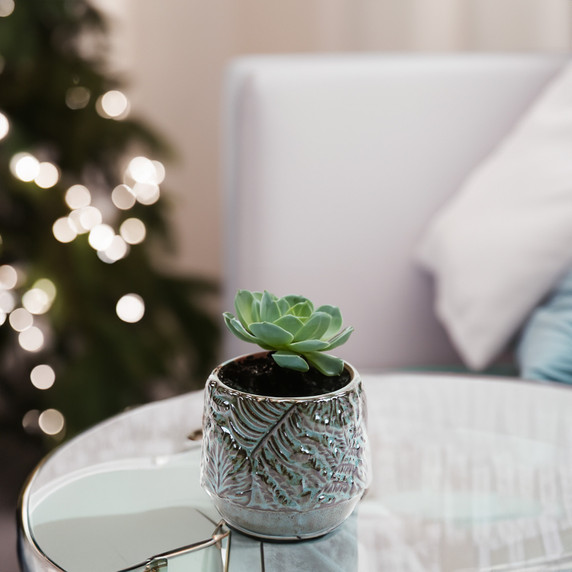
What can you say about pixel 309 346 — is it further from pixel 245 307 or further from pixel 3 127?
pixel 3 127

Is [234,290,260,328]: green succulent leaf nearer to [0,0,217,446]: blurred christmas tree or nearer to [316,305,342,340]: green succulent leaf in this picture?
[316,305,342,340]: green succulent leaf

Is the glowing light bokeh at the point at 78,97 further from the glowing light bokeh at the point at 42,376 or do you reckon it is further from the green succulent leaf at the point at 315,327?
the green succulent leaf at the point at 315,327

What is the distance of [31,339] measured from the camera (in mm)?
1571

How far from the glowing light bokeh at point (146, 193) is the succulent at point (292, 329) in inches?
46.7

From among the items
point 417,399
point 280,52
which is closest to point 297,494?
point 417,399

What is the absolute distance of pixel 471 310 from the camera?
1057 millimetres

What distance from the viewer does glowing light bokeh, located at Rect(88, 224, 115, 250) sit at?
1.52 metres

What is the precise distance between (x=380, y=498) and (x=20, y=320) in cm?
114

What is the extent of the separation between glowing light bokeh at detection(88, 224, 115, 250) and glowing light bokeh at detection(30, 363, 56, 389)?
0.28 meters

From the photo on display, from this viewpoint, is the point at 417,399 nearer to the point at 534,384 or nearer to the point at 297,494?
the point at 534,384

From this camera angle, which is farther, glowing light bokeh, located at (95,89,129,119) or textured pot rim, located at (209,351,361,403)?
glowing light bokeh, located at (95,89,129,119)

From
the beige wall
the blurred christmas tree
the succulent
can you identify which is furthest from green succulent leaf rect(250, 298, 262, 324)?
the beige wall

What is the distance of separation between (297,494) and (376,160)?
2.69ft

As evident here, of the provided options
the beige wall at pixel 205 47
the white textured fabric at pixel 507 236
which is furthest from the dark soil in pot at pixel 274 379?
the beige wall at pixel 205 47
